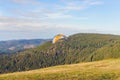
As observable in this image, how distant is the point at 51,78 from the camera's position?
40.2m

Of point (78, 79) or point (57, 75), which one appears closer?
point (78, 79)

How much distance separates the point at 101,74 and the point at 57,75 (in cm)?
771

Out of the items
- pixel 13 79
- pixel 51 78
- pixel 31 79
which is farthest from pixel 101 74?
pixel 13 79

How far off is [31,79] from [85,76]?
8992mm

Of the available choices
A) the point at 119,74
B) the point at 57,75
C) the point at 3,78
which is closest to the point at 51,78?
the point at 57,75

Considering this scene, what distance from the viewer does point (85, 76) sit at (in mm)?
40500

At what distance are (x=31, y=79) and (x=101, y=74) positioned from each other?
12229 millimetres

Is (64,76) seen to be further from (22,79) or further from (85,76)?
(22,79)

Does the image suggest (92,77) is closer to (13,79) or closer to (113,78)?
(113,78)

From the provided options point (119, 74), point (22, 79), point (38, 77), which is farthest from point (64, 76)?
point (119, 74)

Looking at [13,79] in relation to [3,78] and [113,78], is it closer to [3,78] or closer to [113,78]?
[3,78]

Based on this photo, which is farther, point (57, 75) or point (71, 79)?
point (57, 75)

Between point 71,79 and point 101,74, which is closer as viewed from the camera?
point 71,79

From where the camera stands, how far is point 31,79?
39.9 metres
